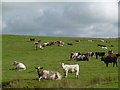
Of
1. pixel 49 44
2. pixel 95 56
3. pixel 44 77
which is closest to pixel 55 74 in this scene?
pixel 44 77

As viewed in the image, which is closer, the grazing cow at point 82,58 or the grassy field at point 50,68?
the grassy field at point 50,68

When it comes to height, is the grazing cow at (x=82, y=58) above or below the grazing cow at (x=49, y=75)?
above

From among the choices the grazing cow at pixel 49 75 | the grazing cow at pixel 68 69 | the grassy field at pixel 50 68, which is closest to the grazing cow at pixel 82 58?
the grassy field at pixel 50 68

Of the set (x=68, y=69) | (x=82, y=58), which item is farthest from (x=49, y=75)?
(x=82, y=58)

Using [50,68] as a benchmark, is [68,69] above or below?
above

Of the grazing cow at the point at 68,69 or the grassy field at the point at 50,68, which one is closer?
the grassy field at the point at 50,68

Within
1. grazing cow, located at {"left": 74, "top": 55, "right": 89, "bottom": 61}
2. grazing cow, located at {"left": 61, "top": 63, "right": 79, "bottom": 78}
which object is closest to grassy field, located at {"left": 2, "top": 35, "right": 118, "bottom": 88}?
grazing cow, located at {"left": 61, "top": 63, "right": 79, "bottom": 78}

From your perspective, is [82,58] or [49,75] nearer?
[49,75]

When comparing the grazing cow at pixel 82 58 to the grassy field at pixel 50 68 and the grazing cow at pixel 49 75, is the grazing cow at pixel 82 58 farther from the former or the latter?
the grazing cow at pixel 49 75

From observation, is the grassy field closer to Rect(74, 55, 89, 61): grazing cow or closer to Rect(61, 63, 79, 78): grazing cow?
Rect(61, 63, 79, 78): grazing cow

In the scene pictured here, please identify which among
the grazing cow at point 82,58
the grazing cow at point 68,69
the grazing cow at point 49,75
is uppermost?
the grazing cow at point 82,58

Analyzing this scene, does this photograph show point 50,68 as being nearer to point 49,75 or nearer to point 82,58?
point 49,75

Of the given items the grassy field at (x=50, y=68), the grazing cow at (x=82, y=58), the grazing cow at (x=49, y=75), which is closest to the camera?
the grassy field at (x=50, y=68)

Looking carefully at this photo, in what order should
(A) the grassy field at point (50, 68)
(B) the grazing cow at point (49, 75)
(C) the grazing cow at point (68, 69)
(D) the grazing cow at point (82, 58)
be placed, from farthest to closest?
1. (D) the grazing cow at point (82, 58)
2. (C) the grazing cow at point (68, 69)
3. (B) the grazing cow at point (49, 75)
4. (A) the grassy field at point (50, 68)
